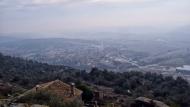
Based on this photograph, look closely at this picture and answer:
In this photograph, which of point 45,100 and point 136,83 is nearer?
point 45,100

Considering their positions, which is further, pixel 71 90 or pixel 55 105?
pixel 71 90

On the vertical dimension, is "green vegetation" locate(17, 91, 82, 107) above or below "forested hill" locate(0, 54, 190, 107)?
above

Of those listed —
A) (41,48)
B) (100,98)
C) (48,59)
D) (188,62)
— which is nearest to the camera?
(100,98)

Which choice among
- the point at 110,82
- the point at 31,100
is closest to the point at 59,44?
the point at 110,82

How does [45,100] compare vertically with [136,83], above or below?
above

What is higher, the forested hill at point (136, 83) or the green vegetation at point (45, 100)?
the green vegetation at point (45, 100)

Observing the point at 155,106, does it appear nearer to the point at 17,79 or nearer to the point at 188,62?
the point at 17,79

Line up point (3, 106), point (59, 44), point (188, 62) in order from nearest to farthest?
1. point (3, 106)
2. point (188, 62)
3. point (59, 44)

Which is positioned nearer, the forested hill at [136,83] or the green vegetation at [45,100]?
the green vegetation at [45,100]

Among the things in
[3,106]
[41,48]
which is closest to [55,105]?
[3,106]

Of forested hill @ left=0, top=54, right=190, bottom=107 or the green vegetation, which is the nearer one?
the green vegetation

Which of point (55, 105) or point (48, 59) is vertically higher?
point (55, 105)
